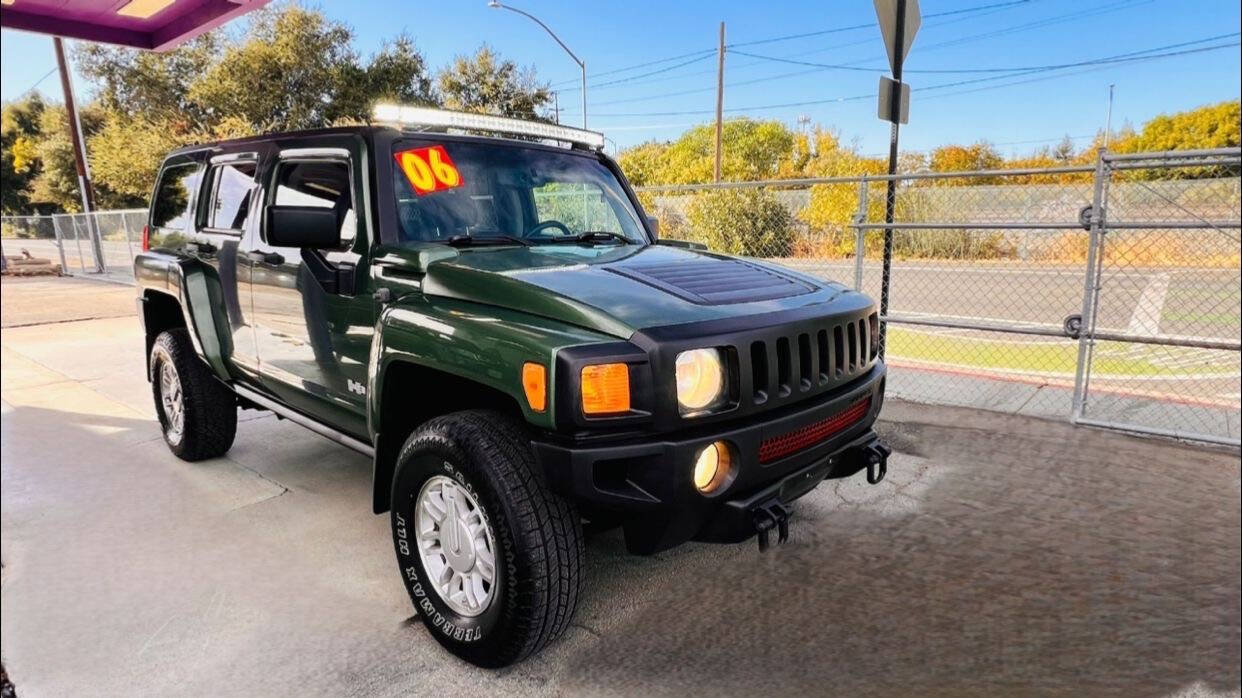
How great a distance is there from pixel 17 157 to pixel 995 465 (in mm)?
3000

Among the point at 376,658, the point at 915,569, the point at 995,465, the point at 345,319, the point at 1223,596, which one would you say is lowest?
the point at 376,658

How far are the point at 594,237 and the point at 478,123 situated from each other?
77cm

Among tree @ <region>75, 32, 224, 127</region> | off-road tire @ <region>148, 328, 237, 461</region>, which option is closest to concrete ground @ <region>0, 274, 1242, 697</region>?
off-road tire @ <region>148, 328, 237, 461</region>

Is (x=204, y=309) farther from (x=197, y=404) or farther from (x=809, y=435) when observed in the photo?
(x=809, y=435)

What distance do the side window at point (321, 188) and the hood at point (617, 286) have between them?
2.14ft

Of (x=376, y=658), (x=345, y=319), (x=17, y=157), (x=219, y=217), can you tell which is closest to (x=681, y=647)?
(x=376, y=658)

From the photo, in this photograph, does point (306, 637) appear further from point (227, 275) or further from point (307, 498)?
point (227, 275)

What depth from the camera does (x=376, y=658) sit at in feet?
8.63

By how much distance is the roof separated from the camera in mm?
1922

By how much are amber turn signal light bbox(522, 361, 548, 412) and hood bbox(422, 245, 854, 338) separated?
221 mm

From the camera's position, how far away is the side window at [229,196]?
399 cm

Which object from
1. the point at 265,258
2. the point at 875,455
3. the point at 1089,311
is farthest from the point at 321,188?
the point at 1089,311

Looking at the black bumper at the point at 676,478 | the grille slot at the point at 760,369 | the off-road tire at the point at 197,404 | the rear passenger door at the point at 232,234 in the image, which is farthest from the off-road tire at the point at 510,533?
the off-road tire at the point at 197,404

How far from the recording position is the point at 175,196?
15.9 ft
